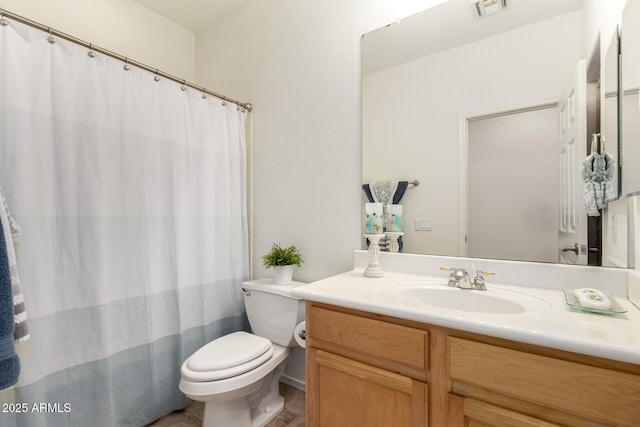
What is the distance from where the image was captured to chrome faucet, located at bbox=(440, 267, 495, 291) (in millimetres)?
1157

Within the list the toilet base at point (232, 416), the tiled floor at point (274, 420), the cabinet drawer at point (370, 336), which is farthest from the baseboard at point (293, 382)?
the cabinet drawer at point (370, 336)

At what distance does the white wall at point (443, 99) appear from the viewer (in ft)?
3.86

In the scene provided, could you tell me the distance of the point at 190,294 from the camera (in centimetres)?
171

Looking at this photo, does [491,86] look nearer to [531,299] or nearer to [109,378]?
[531,299]

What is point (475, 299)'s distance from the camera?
113 cm

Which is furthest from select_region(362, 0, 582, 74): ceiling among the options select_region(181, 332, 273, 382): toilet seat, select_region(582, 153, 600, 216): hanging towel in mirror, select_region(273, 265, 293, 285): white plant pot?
select_region(181, 332, 273, 382): toilet seat

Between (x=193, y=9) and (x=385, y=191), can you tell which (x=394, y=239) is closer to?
(x=385, y=191)

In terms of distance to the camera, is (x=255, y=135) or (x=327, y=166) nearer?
(x=327, y=166)

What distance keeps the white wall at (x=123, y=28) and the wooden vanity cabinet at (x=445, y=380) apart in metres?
2.13

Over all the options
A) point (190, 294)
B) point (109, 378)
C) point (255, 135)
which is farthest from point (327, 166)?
point (109, 378)

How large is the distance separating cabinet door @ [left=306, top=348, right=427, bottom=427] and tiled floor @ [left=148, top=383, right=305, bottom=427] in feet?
1.74

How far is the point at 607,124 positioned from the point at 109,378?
7.47 feet

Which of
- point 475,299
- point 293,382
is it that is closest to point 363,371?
point 475,299

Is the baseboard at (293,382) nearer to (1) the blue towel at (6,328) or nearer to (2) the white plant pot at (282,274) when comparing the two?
(2) the white plant pot at (282,274)
